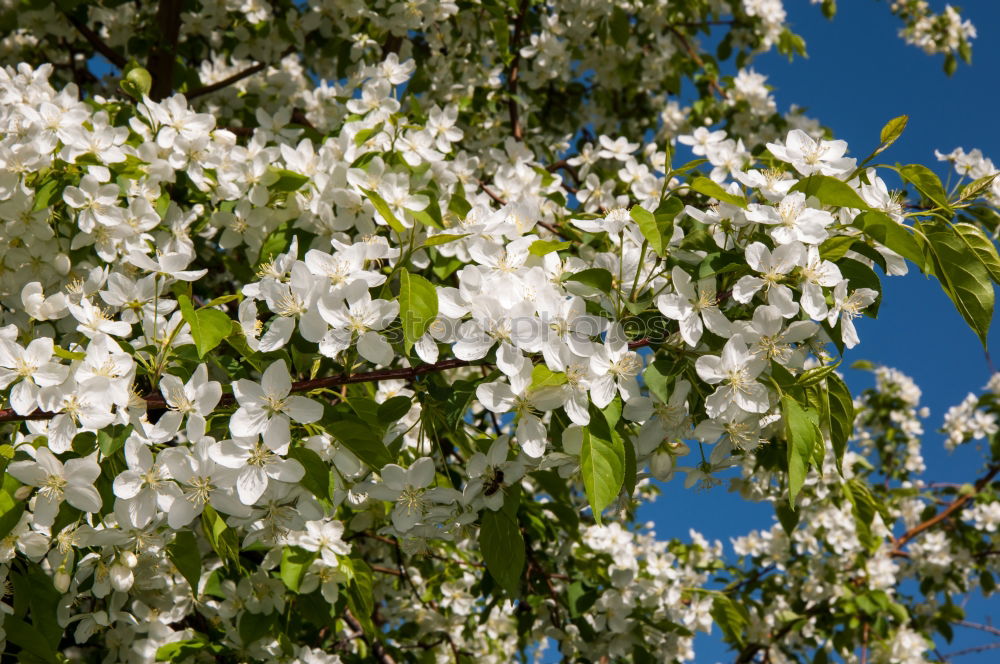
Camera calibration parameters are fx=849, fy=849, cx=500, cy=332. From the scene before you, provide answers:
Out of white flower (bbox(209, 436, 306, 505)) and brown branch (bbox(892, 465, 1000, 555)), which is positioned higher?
brown branch (bbox(892, 465, 1000, 555))

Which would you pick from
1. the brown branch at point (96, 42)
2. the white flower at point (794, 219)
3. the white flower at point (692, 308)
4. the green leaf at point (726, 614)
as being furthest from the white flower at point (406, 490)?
the brown branch at point (96, 42)

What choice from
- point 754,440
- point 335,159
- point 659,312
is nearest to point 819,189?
point 659,312

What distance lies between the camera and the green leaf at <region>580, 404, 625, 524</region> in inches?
58.5

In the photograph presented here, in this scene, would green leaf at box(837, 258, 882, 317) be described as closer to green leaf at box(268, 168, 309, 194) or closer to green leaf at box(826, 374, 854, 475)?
green leaf at box(826, 374, 854, 475)

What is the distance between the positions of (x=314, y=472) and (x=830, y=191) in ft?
3.66

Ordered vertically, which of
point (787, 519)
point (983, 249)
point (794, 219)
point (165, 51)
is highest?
point (787, 519)

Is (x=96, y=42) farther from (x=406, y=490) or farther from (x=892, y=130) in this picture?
(x=892, y=130)

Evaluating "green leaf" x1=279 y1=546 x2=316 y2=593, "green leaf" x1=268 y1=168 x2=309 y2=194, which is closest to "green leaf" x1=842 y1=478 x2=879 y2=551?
"green leaf" x1=279 y1=546 x2=316 y2=593

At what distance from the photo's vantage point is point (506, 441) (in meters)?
1.68

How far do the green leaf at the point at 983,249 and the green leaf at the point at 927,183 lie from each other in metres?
0.06

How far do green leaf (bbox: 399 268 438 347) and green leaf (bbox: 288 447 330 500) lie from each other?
0.30 metres

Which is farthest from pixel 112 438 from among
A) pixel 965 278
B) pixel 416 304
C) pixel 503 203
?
pixel 503 203

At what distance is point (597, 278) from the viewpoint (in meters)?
1.62

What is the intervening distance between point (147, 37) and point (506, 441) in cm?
317
